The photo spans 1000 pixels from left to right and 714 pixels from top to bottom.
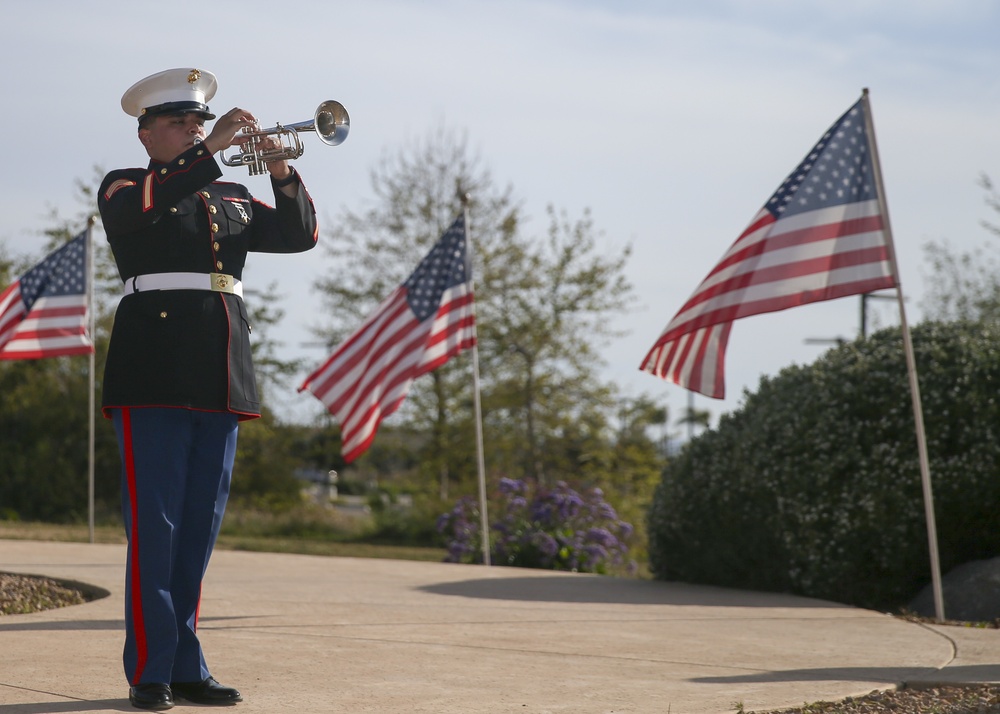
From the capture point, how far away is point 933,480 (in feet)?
24.3

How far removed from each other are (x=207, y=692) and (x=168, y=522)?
1.98ft

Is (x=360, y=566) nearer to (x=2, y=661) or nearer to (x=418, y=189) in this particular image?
(x=2, y=661)

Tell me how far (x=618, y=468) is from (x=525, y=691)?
55.3 ft

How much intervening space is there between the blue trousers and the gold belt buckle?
0.44 metres

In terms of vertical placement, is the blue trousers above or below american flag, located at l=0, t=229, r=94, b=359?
below

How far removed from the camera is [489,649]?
207 inches

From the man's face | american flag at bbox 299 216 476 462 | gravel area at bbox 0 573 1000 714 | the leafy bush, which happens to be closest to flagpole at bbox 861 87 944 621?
the leafy bush

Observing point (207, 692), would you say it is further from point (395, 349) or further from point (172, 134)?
point (395, 349)

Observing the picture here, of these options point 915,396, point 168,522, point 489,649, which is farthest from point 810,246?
point 168,522

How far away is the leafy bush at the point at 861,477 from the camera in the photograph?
7.44 meters

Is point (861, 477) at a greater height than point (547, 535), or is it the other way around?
point (861, 477)

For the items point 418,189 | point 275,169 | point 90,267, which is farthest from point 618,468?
point 275,169

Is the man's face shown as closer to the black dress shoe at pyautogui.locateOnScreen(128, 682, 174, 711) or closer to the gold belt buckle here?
the gold belt buckle

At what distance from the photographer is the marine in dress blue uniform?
3793 mm
